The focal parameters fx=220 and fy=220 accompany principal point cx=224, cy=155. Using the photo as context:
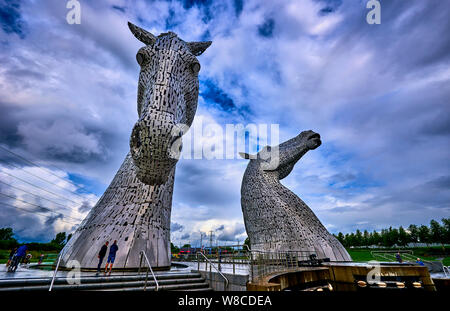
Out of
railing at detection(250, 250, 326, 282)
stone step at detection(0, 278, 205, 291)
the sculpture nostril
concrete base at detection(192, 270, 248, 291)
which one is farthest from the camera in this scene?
railing at detection(250, 250, 326, 282)

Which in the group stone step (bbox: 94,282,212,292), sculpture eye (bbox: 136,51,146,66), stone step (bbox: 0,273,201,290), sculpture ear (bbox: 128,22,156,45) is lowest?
stone step (bbox: 94,282,212,292)

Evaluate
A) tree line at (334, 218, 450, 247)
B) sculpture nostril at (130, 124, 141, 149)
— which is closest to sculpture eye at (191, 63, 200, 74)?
sculpture nostril at (130, 124, 141, 149)

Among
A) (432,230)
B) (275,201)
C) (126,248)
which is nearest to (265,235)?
(275,201)

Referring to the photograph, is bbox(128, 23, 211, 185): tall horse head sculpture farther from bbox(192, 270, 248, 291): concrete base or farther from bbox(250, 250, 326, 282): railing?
bbox(250, 250, 326, 282): railing

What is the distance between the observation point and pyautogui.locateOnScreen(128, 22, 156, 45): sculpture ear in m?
9.03

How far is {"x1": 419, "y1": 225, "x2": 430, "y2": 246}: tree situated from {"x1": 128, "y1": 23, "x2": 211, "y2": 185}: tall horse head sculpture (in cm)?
5799

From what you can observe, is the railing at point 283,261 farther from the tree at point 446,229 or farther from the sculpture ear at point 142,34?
the tree at point 446,229

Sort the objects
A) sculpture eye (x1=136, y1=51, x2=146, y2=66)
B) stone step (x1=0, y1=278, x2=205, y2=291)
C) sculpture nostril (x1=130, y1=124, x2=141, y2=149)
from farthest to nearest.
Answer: sculpture eye (x1=136, y1=51, x2=146, y2=66) < sculpture nostril (x1=130, y1=124, x2=141, y2=149) < stone step (x1=0, y1=278, x2=205, y2=291)

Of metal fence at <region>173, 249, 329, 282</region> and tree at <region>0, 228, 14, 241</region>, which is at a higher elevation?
tree at <region>0, 228, 14, 241</region>

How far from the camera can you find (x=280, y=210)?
14.1 m

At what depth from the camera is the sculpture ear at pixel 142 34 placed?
9.03 meters
